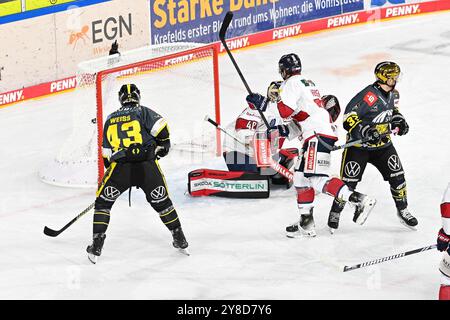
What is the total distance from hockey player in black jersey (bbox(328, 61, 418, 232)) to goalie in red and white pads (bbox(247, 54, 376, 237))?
18cm

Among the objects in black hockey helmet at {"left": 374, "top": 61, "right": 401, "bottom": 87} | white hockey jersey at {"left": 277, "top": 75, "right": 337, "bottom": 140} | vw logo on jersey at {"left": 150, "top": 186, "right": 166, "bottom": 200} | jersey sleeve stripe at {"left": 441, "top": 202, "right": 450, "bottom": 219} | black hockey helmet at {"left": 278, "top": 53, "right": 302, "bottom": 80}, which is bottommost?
jersey sleeve stripe at {"left": 441, "top": 202, "right": 450, "bottom": 219}

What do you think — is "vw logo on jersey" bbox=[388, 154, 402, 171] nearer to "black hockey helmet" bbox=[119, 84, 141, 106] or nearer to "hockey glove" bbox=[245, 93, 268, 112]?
"hockey glove" bbox=[245, 93, 268, 112]

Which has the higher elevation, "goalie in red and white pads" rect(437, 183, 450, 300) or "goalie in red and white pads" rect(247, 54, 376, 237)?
"goalie in red and white pads" rect(247, 54, 376, 237)

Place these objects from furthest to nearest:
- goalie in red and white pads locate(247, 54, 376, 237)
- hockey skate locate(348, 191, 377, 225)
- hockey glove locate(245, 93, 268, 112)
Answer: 1. hockey glove locate(245, 93, 268, 112)
2. goalie in red and white pads locate(247, 54, 376, 237)
3. hockey skate locate(348, 191, 377, 225)

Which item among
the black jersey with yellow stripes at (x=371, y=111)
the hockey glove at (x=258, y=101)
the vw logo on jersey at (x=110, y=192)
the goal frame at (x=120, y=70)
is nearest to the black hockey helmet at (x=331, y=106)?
the hockey glove at (x=258, y=101)

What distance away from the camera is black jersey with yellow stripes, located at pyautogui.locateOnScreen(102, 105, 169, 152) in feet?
28.6

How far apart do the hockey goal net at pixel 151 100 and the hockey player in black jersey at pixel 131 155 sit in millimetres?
1844

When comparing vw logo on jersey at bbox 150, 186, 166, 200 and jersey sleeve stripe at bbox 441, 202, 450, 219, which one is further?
vw logo on jersey at bbox 150, 186, 166, 200

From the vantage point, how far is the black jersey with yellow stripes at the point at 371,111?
30.2ft

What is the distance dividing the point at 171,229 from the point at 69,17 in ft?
17.8

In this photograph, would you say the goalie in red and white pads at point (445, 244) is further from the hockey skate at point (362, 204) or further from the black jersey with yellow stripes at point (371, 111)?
the black jersey with yellow stripes at point (371, 111)

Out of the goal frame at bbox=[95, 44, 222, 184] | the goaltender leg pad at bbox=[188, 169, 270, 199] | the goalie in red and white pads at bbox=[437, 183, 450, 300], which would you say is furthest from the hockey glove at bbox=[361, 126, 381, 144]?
the goal frame at bbox=[95, 44, 222, 184]

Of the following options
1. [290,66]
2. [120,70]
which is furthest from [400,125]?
[120,70]

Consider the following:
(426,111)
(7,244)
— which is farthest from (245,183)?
(426,111)
